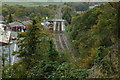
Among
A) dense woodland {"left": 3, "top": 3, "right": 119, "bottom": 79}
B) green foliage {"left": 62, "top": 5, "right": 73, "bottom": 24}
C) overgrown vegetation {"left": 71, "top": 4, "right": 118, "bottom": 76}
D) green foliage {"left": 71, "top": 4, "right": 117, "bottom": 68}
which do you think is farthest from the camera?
green foliage {"left": 62, "top": 5, "right": 73, "bottom": 24}

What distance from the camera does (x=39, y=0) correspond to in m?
1.94

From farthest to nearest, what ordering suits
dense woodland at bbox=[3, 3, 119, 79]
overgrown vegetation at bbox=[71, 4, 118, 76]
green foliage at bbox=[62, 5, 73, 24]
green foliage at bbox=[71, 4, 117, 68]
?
1. green foliage at bbox=[62, 5, 73, 24]
2. green foliage at bbox=[71, 4, 117, 68]
3. overgrown vegetation at bbox=[71, 4, 118, 76]
4. dense woodland at bbox=[3, 3, 119, 79]

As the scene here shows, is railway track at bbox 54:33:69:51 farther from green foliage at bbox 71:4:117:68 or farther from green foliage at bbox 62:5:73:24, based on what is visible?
green foliage at bbox 62:5:73:24

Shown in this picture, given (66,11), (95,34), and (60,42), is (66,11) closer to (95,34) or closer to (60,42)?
(95,34)

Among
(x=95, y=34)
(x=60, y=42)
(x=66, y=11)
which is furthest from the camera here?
(x=66, y=11)

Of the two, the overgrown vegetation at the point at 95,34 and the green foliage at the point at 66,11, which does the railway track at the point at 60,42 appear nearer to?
the overgrown vegetation at the point at 95,34

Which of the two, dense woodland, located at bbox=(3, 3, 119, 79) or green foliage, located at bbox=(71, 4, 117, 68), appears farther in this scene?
green foliage, located at bbox=(71, 4, 117, 68)

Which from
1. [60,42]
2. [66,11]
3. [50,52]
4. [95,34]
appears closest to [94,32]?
[95,34]

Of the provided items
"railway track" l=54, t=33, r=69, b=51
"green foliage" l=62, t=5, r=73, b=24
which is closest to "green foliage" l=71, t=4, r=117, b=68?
"railway track" l=54, t=33, r=69, b=51

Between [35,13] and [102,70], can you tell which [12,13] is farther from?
[102,70]

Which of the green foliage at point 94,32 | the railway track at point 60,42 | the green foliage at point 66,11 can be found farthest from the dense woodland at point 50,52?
the green foliage at point 66,11

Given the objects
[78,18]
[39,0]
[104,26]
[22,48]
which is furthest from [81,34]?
[39,0]

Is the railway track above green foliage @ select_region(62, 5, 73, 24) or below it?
below

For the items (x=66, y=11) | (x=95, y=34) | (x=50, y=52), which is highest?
(x=66, y=11)
